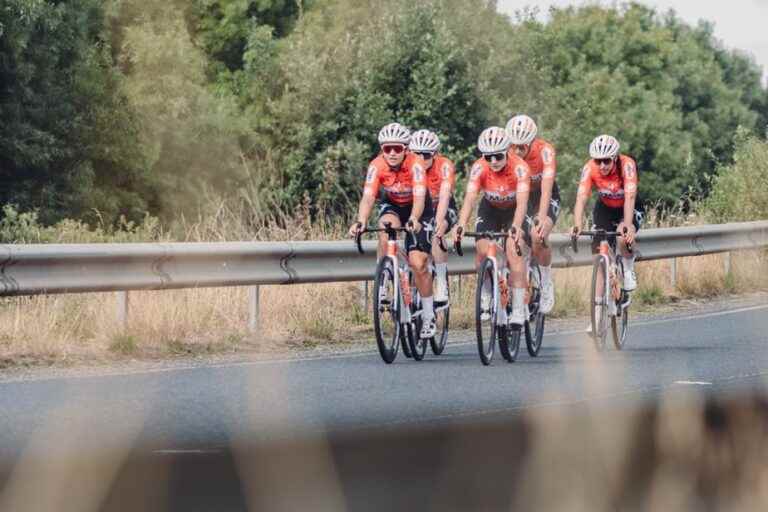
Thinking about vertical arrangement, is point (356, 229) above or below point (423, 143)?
below

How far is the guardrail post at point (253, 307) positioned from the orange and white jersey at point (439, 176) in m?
1.61

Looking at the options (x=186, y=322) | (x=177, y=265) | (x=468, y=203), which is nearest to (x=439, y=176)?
(x=468, y=203)

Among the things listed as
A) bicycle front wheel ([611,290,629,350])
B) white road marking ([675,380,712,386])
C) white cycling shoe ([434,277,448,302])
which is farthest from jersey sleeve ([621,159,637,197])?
white road marking ([675,380,712,386])

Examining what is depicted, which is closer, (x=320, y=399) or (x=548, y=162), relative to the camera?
(x=320, y=399)

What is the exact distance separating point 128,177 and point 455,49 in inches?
654

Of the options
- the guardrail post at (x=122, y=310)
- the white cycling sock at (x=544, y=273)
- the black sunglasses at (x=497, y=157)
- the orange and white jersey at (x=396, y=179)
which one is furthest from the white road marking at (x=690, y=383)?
the guardrail post at (x=122, y=310)

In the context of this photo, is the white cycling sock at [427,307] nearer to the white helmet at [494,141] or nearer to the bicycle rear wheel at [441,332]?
the bicycle rear wheel at [441,332]

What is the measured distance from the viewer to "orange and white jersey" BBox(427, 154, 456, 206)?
1427 centimetres

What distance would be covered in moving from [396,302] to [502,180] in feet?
4.29

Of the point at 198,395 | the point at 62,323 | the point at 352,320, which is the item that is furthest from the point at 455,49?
the point at 198,395

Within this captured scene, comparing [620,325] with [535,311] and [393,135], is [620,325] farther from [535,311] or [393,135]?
[393,135]

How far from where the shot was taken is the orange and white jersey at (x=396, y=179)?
1374cm

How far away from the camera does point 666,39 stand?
93.5m

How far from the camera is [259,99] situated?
61.0m
